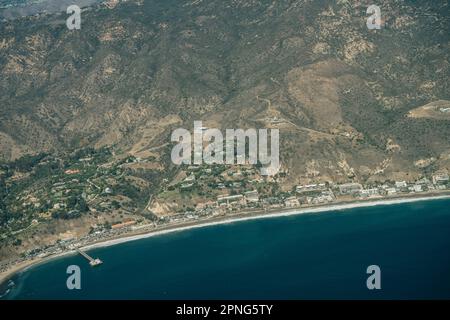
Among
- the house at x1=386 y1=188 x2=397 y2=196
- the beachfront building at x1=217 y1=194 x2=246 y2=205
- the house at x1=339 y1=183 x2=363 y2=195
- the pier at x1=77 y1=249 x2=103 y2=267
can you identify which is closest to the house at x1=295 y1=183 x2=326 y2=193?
the house at x1=339 y1=183 x2=363 y2=195

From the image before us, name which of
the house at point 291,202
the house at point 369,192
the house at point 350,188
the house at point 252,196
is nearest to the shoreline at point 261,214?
the house at point 291,202

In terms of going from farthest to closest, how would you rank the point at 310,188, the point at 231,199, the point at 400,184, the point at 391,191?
the point at 231,199 → the point at 310,188 → the point at 400,184 → the point at 391,191

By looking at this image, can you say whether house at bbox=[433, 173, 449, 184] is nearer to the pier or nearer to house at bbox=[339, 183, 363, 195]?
house at bbox=[339, 183, 363, 195]

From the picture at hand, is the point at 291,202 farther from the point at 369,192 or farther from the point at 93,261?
the point at 93,261

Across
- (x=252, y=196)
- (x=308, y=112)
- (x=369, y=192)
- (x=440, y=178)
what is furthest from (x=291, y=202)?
(x=308, y=112)

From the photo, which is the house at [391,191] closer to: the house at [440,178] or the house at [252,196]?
the house at [440,178]

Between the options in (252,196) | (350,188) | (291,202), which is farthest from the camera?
(252,196)
